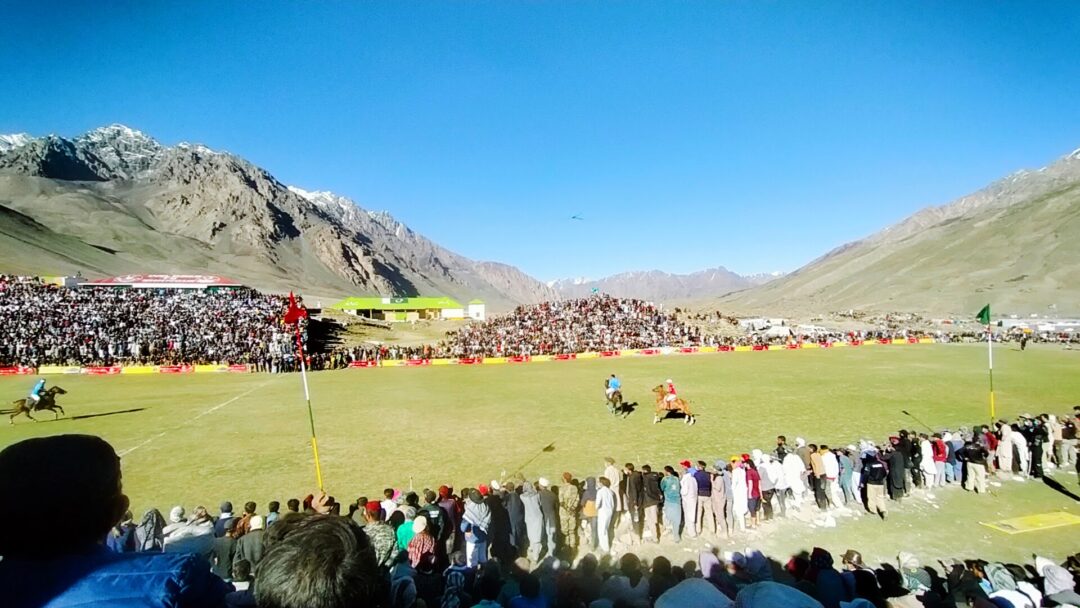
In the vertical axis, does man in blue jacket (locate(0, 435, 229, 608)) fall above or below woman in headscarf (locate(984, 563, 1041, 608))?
above

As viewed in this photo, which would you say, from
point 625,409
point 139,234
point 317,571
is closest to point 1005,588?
point 317,571

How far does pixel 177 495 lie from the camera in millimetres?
12891

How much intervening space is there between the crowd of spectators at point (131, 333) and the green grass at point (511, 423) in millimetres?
5658

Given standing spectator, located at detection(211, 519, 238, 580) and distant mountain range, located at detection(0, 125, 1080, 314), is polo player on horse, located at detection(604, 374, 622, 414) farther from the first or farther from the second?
distant mountain range, located at detection(0, 125, 1080, 314)

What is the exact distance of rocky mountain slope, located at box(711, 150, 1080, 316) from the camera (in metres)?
105

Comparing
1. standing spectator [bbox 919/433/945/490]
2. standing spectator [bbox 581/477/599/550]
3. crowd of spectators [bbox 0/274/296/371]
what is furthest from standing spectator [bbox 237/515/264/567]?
crowd of spectators [bbox 0/274/296/371]

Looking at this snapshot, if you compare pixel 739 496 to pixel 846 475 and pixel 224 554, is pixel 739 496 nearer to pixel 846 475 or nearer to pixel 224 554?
pixel 846 475

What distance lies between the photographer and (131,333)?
43688 millimetres

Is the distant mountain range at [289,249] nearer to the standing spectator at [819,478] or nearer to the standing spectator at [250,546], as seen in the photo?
the standing spectator at [819,478]

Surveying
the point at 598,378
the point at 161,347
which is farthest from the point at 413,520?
the point at 161,347

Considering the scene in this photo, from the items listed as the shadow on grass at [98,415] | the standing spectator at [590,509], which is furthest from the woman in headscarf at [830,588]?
the shadow on grass at [98,415]

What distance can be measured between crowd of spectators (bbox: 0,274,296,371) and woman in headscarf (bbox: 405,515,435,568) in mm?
35922

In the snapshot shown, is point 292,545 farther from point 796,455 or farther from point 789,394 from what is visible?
point 789,394

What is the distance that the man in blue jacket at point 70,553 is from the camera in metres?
1.89
